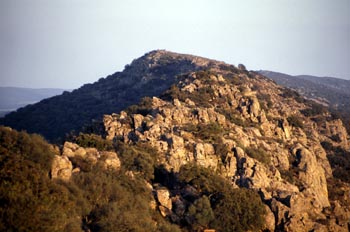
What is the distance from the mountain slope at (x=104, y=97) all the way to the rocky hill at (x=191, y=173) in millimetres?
29794

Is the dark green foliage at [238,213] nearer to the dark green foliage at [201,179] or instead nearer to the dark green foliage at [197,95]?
the dark green foliage at [201,179]

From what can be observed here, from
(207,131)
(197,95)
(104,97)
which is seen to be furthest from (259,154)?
(104,97)

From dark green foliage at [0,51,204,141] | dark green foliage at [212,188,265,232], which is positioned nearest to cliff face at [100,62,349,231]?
dark green foliage at [212,188,265,232]

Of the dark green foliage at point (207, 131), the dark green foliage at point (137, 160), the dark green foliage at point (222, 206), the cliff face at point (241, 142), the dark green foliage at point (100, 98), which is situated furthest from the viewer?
the dark green foliage at point (100, 98)

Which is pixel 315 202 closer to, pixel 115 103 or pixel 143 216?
pixel 143 216

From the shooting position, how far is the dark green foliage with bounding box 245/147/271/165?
4616 cm

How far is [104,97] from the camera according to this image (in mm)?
103312

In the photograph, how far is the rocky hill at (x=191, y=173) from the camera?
28.6 m

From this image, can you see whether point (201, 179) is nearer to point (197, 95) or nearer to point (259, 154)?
point (259, 154)

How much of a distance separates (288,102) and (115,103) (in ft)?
111

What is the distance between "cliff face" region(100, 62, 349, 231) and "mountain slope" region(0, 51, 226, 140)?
25111 mm

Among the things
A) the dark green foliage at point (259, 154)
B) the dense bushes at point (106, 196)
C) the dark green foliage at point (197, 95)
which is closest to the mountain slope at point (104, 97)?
the dark green foliage at point (197, 95)

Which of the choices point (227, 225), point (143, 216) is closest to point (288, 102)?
point (227, 225)

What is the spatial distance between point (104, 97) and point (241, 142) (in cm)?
5859
